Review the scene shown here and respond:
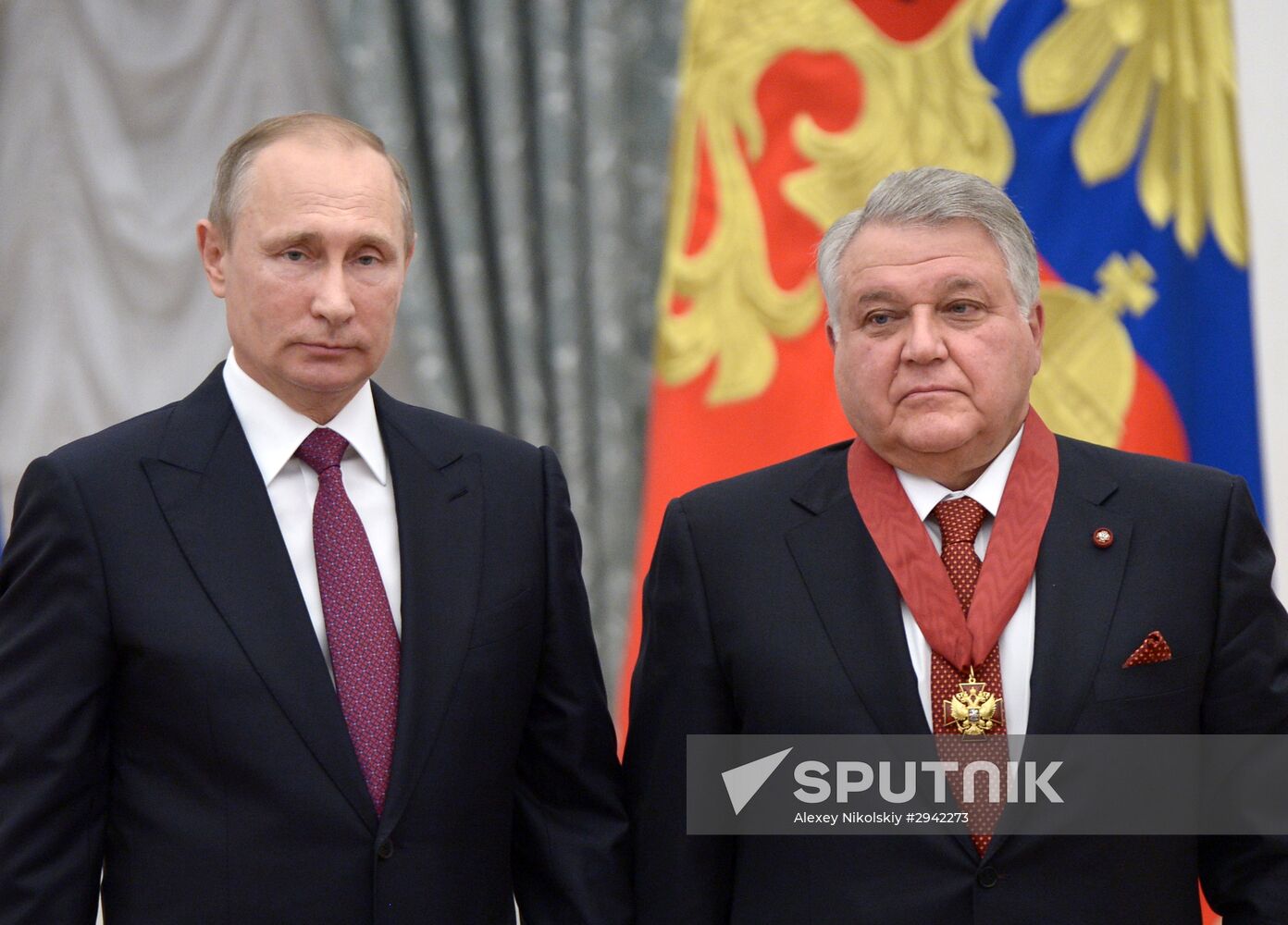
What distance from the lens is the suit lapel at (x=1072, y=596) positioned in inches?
78.6

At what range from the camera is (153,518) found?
2.00 metres

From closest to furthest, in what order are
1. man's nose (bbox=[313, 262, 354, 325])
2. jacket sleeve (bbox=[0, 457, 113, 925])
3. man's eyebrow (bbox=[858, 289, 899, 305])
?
jacket sleeve (bbox=[0, 457, 113, 925]), man's nose (bbox=[313, 262, 354, 325]), man's eyebrow (bbox=[858, 289, 899, 305])

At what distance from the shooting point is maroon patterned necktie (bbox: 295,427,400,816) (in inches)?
78.2

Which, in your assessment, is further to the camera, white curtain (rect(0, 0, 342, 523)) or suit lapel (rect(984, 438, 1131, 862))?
white curtain (rect(0, 0, 342, 523))

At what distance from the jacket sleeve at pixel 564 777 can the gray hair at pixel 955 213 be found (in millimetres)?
590

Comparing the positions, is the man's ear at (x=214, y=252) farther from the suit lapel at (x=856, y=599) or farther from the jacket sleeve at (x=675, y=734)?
the suit lapel at (x=856, y=599)

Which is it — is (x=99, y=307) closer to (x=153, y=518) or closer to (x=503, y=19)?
(x=503, y=19)

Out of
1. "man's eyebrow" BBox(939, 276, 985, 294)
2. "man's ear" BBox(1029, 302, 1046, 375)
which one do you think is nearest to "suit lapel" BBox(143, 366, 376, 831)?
"man's eyebrow" BBox(939, 276, 985, 294)

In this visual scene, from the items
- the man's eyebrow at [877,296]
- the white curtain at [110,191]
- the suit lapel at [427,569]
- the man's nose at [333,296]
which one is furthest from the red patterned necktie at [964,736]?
the white curtain at [110,191]

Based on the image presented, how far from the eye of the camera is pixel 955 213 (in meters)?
2.12

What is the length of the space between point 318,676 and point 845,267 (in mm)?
910

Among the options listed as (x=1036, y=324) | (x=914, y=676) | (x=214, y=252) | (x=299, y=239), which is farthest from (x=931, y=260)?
(x=214, y=252)

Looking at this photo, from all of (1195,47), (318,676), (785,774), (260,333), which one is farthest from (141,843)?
(1195,47)

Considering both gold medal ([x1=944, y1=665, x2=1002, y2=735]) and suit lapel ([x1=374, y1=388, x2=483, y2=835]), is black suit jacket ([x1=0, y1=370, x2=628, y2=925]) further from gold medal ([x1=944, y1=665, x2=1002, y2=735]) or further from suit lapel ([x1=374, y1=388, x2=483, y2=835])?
gold medal ([x1=944, y1=665, x2=1002, y2=735])
